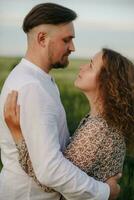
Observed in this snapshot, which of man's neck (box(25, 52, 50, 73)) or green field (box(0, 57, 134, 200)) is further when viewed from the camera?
green field (box(0, 57, 134, 200))

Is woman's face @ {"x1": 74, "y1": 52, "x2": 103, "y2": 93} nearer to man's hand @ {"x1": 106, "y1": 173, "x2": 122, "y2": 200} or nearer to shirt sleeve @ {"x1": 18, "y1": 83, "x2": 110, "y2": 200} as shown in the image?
shirt sleeve @ {"x1": 18, "y1": 83, "x2": 110, "y2": 200}

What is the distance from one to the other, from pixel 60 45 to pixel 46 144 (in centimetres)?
37

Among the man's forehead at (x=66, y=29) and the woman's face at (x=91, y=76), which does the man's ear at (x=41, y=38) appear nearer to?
the man's forehead at (x=66, y=29)

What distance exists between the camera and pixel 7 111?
2.12m

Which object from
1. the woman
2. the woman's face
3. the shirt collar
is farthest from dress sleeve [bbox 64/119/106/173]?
the shirt collar

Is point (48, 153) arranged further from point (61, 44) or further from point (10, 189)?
point (61, 44)

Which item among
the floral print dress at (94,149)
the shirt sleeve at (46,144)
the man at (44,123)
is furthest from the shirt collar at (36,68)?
the floral print dress at (94,149)

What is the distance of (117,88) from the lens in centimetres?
215

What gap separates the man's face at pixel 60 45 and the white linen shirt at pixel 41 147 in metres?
0.08

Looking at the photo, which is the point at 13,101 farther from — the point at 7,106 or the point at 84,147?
the point at 84,147

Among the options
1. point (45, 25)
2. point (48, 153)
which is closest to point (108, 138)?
point (48, 153)

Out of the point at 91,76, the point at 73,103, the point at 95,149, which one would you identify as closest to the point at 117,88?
the point at 91,76

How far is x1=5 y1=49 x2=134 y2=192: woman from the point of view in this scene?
2.16 metres

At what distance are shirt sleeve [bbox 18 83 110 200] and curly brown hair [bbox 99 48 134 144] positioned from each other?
21 centimetres
